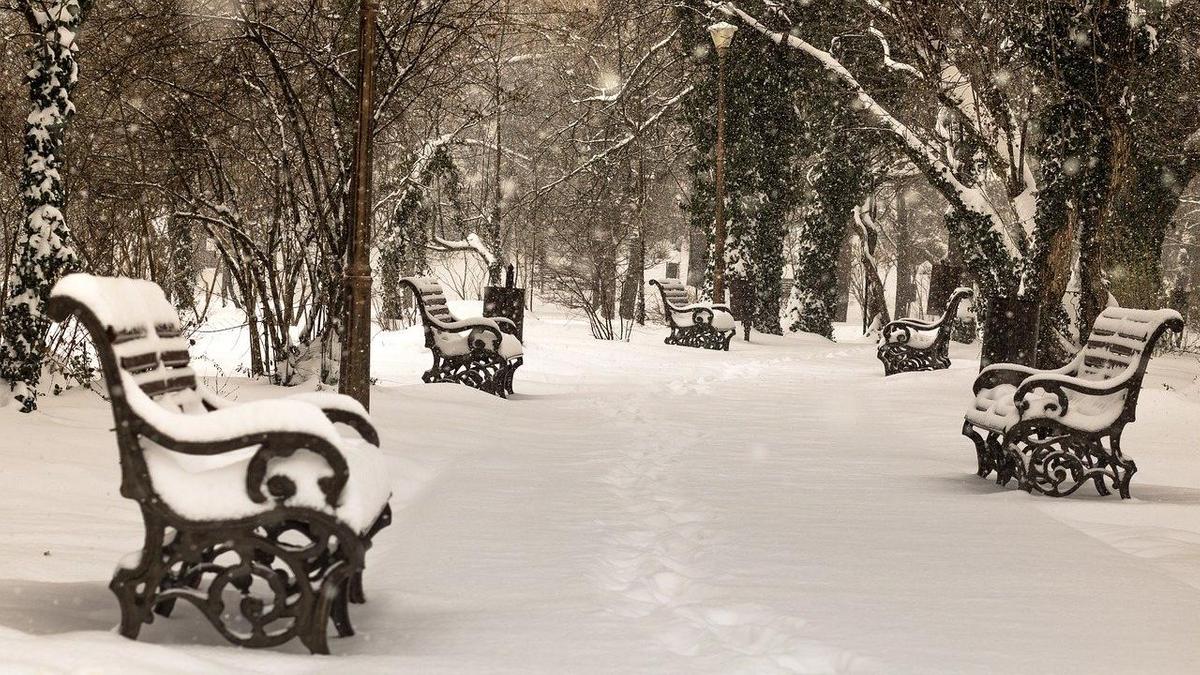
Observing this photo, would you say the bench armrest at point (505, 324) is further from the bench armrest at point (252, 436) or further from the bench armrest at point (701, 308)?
the bench armrest at point (252, 436)

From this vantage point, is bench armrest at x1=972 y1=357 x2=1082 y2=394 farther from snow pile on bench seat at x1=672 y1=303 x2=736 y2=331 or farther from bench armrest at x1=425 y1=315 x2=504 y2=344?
snow pile on bench seat at x1=672 y1=303 x2=736 y2=331

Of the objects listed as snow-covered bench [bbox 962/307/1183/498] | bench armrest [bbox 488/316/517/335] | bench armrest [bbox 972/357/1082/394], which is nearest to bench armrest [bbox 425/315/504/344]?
bench armrest [bbox 488/316/517/335]

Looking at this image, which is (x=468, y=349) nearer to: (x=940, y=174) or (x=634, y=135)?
(x=940, y=174)

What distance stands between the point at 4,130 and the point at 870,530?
7487mm

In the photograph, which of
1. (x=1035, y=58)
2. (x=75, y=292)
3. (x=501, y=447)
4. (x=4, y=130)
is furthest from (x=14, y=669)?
(x=1035, y=58)

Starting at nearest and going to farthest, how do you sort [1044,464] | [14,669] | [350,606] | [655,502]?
[14,669]
[350,606]
[655,502]
[1044,464]

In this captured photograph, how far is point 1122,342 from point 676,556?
3743 millimetres

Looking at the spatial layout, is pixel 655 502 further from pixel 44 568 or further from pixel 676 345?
pixel 676 345

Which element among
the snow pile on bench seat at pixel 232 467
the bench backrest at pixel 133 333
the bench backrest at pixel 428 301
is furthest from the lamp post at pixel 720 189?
the snow pile on bench seat at pixel 232 467

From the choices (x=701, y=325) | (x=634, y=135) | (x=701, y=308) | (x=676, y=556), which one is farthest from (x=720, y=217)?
(x=676, y=556)

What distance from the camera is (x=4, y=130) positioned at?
356 inches

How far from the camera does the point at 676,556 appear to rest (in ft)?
16.7

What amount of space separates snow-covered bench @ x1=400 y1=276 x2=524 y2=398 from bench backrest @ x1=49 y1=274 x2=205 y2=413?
7.06 meters

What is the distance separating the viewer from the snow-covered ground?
3.71 meters
